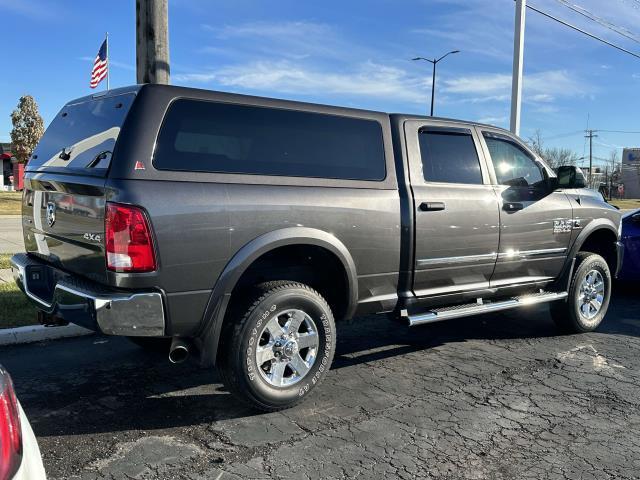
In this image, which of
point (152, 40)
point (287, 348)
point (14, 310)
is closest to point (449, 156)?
point (287, 348)

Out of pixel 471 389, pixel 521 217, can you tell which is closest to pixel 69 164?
pixel 471 389

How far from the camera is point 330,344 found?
4039 mm

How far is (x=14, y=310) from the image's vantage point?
19.4 ft

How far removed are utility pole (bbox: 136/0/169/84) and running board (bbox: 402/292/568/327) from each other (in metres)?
4.00

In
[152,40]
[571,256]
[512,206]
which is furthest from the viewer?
[152,40]

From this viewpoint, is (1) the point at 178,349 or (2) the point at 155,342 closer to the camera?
(1) the point at 178,349

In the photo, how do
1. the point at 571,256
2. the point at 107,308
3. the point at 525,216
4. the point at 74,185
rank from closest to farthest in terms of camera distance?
1. the point at 107,308
2. the point at 74,185
3. the point at 525,216
4. the point at 571,256

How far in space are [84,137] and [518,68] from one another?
11.2 metres

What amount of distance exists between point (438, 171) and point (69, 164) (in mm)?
2859

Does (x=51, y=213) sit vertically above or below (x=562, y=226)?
above

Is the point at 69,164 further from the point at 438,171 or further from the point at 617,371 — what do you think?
the point at 617,371

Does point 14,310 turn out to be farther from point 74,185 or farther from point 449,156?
point 449,156

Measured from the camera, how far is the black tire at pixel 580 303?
234 inches

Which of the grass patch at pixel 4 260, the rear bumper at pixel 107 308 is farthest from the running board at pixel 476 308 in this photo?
the grass patch at pixel 4 260
